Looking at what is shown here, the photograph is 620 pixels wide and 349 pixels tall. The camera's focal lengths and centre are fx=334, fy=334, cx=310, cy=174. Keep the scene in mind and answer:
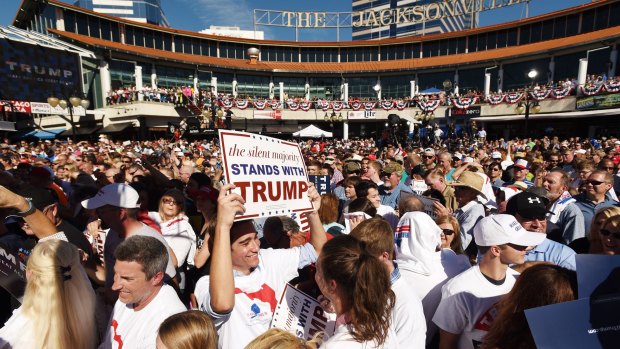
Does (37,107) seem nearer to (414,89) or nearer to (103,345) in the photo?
(103,345)

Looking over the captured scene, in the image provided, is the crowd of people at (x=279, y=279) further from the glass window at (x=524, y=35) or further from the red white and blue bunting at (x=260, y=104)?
the glass window at (x=524, y=35)

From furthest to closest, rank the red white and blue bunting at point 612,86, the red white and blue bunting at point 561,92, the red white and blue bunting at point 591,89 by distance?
1. the red white and blue bunting at point 561,92
2. the red white and blue bunting at point 591,89
3. the red white and blue bunting at point 612,86

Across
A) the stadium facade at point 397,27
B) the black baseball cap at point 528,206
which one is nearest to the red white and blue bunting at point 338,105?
the black baseball cap at point 528,206

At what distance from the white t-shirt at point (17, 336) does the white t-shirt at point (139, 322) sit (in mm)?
430

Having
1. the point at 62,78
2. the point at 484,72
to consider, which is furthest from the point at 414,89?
the point at 62,78

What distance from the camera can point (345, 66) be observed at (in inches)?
1679

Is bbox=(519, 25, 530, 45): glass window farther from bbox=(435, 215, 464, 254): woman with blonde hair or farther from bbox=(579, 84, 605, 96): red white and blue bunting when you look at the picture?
bbox=(435, 215, 464, 254): woman with blonde hair

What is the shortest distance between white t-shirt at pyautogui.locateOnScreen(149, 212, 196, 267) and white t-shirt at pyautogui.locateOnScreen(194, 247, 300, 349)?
1.51 meters

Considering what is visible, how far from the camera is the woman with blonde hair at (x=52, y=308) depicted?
202cm

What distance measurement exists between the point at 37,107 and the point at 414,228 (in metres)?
30.6

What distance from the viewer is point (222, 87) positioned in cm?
3959

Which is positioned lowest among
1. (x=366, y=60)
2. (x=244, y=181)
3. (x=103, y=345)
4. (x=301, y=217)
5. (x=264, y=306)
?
(x=103, y=345)

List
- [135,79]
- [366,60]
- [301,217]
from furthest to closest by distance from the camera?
[366,60], [135,79], [301,217]

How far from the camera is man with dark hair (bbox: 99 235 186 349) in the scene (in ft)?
7.13
